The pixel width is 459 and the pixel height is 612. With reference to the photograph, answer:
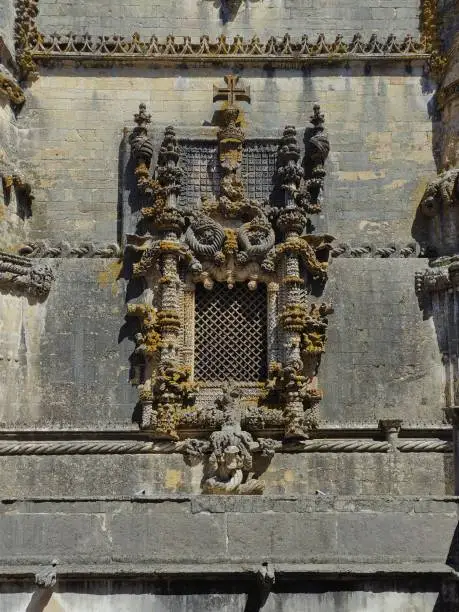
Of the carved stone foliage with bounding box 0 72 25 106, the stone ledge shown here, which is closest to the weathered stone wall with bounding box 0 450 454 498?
the stone ledge

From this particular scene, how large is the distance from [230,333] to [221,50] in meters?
5.45

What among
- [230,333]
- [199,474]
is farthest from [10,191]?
[199,474]

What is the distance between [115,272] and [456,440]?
644 centimetres

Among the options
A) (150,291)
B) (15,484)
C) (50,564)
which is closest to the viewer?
(50,564)

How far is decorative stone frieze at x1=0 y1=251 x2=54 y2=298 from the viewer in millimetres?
14562

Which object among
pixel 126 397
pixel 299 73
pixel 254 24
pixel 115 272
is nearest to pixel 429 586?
pixel 126 397

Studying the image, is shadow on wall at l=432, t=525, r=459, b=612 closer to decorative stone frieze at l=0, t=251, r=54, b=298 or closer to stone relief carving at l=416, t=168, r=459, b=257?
stone relief carving at l=416, t=168, r=459, b=257

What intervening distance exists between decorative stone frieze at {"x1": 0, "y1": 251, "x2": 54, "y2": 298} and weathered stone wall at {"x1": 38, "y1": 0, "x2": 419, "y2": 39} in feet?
16.0

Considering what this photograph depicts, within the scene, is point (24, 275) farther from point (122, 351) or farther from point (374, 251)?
point (374, 251)

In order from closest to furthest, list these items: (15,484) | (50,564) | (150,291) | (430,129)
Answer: (50,564) → (15,484) → (150,291) → (430,129)

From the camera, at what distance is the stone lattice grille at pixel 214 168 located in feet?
51.7

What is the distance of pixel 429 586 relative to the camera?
35.1 feet

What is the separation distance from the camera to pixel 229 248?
49.8 ft

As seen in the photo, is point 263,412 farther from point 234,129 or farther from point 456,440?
point 234,129
